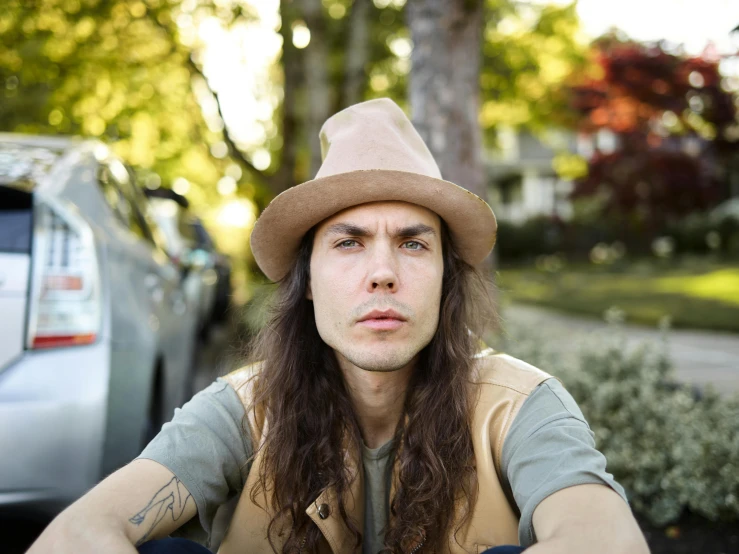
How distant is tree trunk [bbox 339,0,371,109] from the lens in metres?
9.95

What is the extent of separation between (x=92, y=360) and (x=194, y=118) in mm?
12295

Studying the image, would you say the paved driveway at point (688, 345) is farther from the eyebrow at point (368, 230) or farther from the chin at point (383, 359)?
the chin at point (383, 359)

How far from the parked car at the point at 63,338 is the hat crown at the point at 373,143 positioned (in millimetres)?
1231

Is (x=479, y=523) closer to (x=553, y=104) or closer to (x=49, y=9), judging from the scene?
(x=49, y=9)

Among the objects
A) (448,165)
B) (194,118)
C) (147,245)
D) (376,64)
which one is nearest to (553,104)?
(376,64)

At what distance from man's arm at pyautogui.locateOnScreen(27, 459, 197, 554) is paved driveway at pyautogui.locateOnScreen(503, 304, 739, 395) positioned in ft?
8.94

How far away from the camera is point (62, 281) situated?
3195 mm

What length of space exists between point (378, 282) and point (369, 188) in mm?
299

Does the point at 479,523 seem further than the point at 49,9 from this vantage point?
No

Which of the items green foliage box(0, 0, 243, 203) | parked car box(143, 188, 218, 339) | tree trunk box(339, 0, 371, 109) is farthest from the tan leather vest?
tree trunk box(339, 0, 371, 109)

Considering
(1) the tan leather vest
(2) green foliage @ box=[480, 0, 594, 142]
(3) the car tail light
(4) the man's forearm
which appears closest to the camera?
(4) the man's forearm

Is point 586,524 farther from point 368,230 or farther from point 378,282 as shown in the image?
point 368,230

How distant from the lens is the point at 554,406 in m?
2.27

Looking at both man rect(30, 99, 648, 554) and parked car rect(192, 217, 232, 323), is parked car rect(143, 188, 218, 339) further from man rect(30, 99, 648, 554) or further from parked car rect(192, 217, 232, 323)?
man rect(30, 99, 648, 554)
